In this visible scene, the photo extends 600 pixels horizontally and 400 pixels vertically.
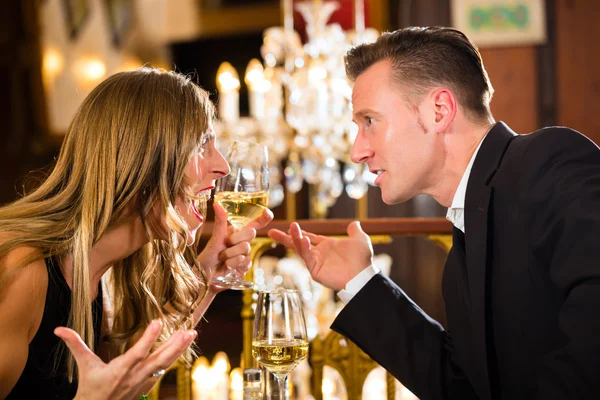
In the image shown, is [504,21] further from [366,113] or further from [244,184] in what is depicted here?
[244,184]

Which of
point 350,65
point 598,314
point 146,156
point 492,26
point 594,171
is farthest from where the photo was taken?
point 492,26

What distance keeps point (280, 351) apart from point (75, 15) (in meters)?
6.81

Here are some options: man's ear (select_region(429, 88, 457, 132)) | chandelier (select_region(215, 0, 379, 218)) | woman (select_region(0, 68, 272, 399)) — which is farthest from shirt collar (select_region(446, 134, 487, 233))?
chandelier (select_region(215, 0, 379, 218))

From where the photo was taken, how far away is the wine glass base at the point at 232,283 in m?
2.10

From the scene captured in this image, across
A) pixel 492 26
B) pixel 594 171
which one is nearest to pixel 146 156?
pixel 594 171

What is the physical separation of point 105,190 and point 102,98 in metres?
0.25

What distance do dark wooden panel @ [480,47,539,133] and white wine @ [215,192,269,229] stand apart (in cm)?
407

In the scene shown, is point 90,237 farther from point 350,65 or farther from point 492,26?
point 492,26

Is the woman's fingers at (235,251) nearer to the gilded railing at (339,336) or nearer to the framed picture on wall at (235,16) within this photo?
the gilded railing at (339,336)

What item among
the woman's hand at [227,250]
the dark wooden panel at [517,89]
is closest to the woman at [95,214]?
the woman's hand at [227,250]

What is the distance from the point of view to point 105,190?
1863mm

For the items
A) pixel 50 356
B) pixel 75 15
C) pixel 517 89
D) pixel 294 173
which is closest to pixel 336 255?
pixel 50 356

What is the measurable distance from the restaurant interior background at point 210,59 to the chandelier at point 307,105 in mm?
1564

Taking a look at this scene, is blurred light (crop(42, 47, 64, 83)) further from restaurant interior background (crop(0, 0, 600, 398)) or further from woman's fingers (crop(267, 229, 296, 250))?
woman's fingers (crop(267, 229, 296, 250))
